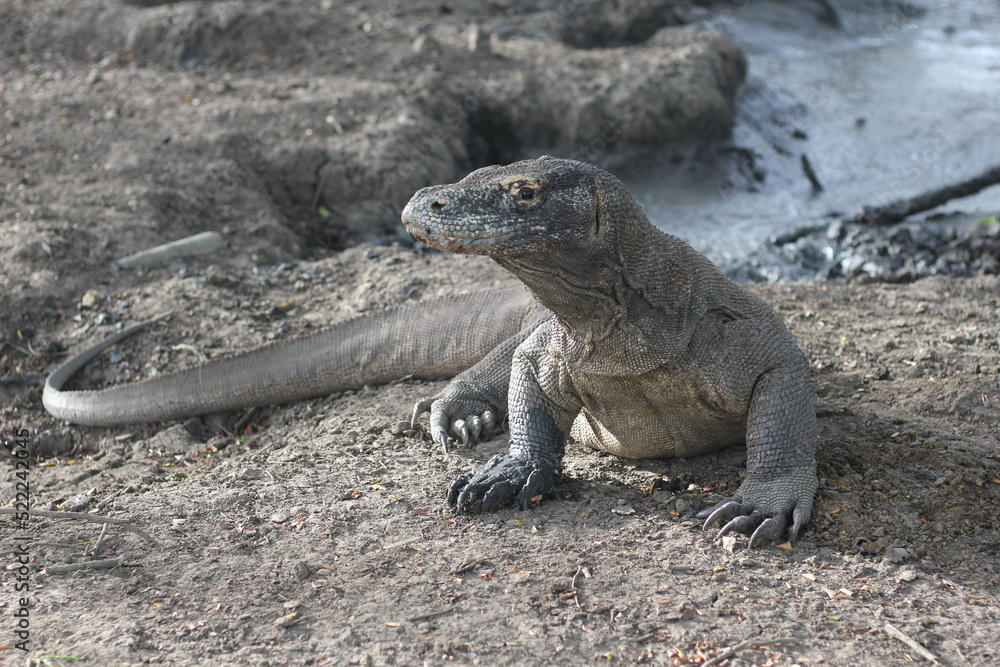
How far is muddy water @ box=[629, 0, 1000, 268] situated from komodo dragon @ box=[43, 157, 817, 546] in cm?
535

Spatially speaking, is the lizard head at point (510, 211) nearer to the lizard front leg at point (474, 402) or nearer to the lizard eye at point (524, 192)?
the lizard eye at point (524, 192)

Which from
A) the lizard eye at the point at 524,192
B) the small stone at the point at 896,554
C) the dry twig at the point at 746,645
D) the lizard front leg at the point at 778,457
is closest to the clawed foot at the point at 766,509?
the lizard front leg at the point at 778,457

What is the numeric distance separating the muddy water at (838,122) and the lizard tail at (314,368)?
4251 millimetres

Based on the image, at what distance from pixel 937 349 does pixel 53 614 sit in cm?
447

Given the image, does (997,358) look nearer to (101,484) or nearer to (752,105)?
(101,484)

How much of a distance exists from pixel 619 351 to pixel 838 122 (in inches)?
431

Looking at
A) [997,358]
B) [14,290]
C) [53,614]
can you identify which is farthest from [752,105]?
[53,614]

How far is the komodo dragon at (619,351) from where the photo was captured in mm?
3270

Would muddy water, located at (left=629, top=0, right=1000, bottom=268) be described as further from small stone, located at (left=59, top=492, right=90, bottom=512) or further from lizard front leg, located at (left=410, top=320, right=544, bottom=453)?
small stone, located at (left=59, top=492, right=90, bottom=512)

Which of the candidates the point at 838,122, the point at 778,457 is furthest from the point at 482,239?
the point at 838,122

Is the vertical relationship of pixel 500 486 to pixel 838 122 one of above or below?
above

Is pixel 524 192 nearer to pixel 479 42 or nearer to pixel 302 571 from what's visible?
pixel 302 571

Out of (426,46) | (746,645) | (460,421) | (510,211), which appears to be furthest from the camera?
(426,46)

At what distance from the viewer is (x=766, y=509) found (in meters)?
3.55
